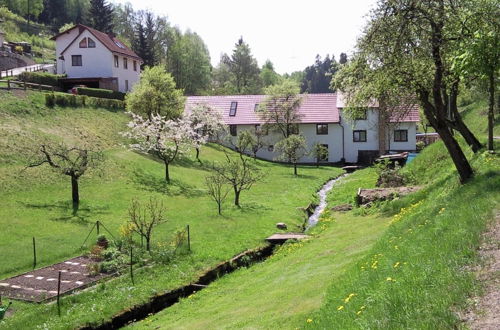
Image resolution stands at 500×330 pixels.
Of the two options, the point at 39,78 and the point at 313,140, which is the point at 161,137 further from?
the point at 313,140

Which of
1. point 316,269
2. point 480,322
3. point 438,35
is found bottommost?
point 316,269

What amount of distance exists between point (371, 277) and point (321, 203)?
2490 cm

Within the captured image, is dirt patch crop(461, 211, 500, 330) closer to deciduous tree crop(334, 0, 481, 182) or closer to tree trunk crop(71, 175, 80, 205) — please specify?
deciduous tree crop(334, 0, 481, 182)

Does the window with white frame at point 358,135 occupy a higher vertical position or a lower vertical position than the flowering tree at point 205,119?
lower

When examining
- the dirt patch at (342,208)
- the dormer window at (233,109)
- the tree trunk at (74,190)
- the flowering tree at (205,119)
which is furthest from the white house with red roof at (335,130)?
the tree trunk at (74,190)

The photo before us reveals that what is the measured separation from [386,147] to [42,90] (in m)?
39.5

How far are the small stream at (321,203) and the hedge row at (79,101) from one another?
25.4m

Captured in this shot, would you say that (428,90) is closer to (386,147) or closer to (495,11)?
(495,11)

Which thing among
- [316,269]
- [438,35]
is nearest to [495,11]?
[438,35]

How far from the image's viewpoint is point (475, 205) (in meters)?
12.4

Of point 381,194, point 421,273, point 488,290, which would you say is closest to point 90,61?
point 381,194

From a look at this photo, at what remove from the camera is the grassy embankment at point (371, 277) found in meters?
7.75

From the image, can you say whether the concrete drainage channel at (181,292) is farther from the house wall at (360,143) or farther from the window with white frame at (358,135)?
the window with white frame at (358,135)

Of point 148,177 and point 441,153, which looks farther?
point 148,177
